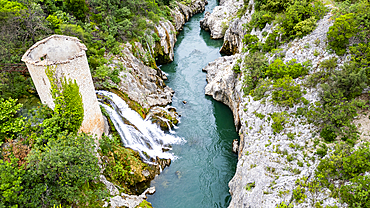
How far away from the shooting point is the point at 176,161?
16.8m

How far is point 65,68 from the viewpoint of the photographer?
10391mm

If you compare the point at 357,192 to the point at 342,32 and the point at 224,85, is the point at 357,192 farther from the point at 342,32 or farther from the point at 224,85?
the point at 224,85

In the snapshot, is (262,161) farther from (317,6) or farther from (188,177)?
(317,6)

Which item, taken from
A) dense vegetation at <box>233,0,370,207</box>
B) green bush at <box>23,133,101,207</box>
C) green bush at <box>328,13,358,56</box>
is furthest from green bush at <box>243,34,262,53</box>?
green bush at <box>23,133,101,207</box>

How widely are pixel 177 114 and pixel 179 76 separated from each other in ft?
26.4

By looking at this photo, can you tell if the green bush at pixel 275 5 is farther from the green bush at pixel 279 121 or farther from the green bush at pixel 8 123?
the green bush at pixel 8 123

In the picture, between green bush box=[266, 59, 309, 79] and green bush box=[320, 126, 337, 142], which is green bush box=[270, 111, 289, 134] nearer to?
green bush box=[320, 126, 337, 142]

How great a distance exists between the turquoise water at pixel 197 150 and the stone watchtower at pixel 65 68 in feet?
21.8

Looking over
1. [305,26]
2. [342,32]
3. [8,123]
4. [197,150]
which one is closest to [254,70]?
[305,26]

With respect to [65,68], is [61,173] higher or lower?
lower

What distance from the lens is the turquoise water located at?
568 inches

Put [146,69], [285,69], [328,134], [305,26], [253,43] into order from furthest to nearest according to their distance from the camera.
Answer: [146,69] < [253,43] < [305,26] < [285,69] < [328,134]

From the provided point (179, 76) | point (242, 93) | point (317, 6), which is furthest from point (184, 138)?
point (317, 6)

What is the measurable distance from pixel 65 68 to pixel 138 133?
Answer: 7.81 m
